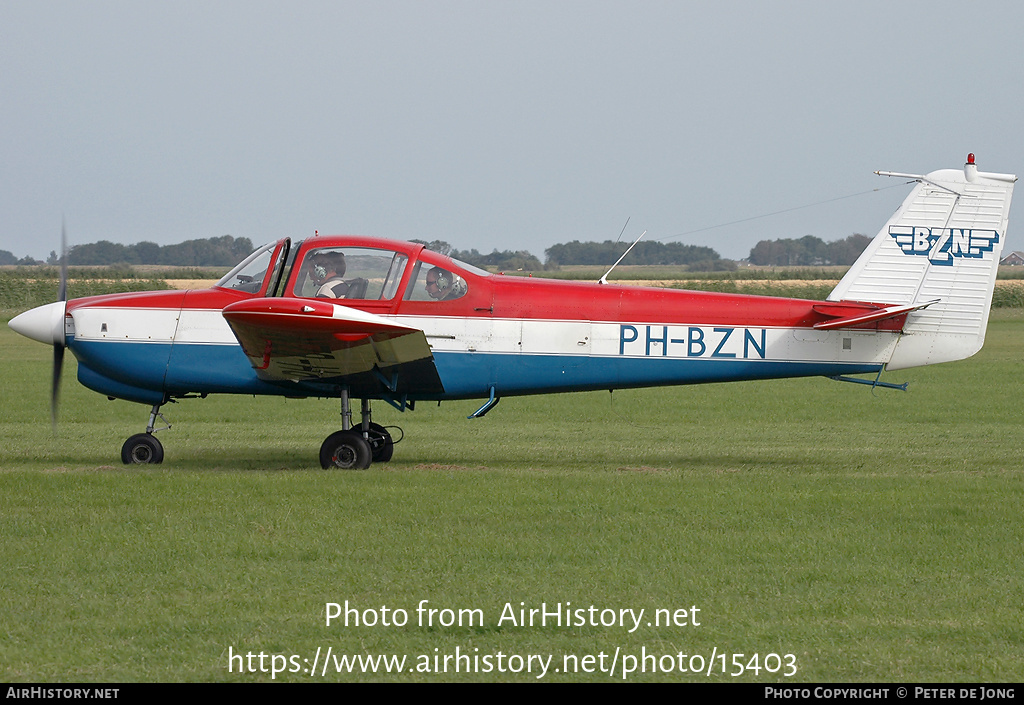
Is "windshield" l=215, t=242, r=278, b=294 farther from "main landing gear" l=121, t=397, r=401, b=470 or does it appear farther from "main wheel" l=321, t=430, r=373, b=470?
"main wheel" l=321, t=430, r=373, b=470

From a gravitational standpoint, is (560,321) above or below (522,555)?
above

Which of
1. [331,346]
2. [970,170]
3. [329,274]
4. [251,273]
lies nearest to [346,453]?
[331,346]

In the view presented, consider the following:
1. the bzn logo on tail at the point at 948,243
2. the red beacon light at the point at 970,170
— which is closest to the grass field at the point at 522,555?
the bzn logo on tail at the point at 948,243

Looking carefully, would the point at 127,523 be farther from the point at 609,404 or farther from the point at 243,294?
the point at 609,404

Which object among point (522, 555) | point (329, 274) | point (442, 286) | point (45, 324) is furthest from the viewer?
point (45, 324)

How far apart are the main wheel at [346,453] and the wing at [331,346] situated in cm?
51

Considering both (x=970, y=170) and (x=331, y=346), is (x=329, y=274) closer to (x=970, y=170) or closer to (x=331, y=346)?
(x=331, y=346)

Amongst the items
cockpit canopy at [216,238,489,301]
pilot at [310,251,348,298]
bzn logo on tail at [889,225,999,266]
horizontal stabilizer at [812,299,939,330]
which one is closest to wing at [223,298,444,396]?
pilot at [310,251,348,298]

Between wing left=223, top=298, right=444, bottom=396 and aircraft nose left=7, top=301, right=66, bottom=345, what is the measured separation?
2.05 m

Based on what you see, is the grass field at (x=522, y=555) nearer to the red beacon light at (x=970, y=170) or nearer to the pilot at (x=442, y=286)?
the pilot at (x=442, y=286)

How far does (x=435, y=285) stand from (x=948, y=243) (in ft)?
16.4

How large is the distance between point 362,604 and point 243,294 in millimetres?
5609

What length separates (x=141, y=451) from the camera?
11.0 metres

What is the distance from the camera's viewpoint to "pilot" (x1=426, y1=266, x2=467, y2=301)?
34.8 ft
